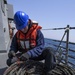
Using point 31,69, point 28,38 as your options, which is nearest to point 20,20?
point 28,38

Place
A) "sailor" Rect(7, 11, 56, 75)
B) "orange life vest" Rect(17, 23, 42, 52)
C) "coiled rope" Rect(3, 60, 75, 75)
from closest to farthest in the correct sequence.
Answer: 1. "coiled rope" Rect(3, 60, 75, 75)
2. "sailor" Rect(7, 11, 56, 75)
3. "orange life vest" Rect(17, 23, 42, 52)

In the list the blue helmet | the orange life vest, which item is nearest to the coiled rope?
the orange life vest

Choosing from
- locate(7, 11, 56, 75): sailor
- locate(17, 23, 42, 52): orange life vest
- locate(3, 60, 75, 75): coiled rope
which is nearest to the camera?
locate(3, 60, 75, 75): coiled rope

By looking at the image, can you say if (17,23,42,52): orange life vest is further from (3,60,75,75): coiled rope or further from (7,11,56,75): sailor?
(3,60,75,75): coiled rope

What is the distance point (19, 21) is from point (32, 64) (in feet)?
2.33

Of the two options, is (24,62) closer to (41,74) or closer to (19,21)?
(41,74)

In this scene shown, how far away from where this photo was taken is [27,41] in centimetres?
330

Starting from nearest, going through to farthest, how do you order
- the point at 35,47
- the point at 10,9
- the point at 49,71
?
the point at 49,71
the point at 35,47
the point at 10,9

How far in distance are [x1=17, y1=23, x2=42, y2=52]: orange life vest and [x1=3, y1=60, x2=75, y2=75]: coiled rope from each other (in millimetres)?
414

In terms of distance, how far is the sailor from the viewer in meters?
3.08

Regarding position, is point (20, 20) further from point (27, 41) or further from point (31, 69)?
point (31, 69)

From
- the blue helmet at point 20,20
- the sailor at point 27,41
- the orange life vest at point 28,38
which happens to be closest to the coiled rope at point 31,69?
the sailor at point 27,41

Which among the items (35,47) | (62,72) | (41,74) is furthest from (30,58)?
(62,72)

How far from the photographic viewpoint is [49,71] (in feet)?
9.21
